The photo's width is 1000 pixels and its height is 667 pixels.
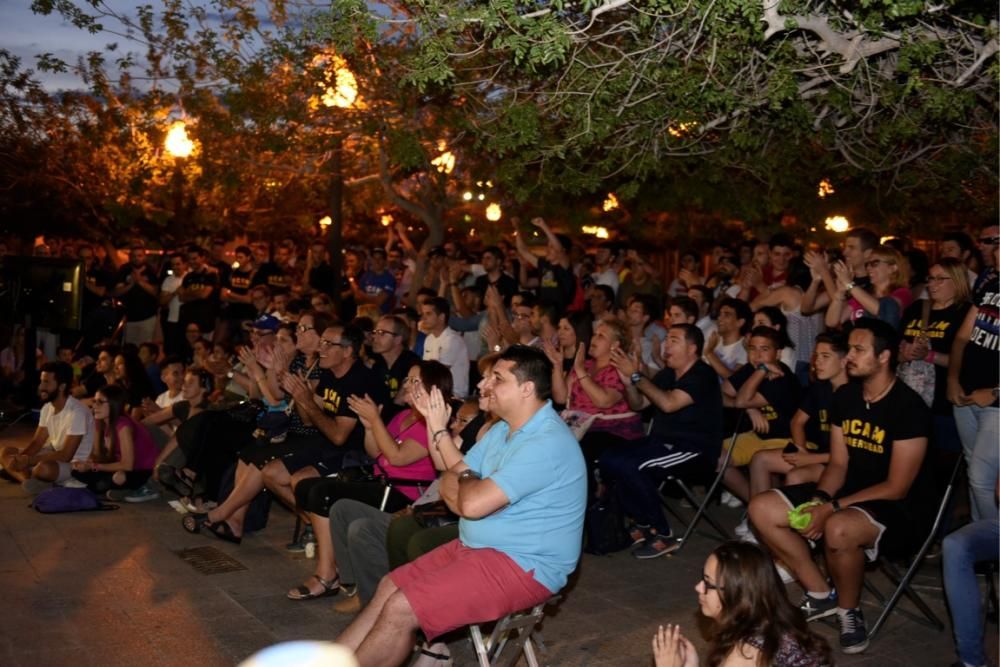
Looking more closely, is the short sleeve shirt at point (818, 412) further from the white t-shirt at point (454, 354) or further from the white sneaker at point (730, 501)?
the white t-shirt at point (454, 354)

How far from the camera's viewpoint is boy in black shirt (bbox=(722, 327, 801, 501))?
7.94 meters

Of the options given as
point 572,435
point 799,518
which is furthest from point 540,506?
point 799,518

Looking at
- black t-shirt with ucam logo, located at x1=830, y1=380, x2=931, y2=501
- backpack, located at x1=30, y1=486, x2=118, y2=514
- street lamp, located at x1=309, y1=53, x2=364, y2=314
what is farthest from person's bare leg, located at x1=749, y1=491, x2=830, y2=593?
street lamp, located at x1=309, y1=53, x2=364, y2=314

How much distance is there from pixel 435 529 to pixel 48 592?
2742 millimetres

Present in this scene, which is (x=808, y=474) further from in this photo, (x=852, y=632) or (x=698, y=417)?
(x=852, y=632)

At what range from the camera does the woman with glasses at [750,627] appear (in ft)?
12.4

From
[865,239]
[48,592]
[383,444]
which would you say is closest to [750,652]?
[383,444]

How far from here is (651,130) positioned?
9125 millimetres

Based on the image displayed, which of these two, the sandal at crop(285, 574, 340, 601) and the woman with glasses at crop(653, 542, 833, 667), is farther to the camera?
the sandal at crop(285, 574, 340, 601)

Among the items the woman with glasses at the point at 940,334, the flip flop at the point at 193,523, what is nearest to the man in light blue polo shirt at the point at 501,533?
the woman with glasses at the point at 940,334

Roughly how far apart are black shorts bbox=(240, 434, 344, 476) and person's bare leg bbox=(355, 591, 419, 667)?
9.22 feet

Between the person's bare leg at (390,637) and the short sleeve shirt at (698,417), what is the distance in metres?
3.46

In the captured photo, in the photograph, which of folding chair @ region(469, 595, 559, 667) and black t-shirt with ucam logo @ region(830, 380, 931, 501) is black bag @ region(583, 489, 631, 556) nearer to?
black t-shirt with ucam logo @ region(830, 380, 931, 501)

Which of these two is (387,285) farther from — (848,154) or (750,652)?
(750,652)
